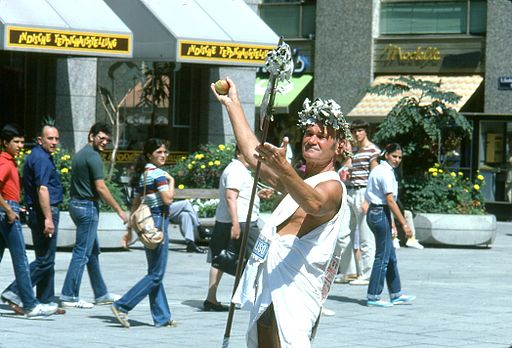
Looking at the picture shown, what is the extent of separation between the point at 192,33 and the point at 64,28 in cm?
290

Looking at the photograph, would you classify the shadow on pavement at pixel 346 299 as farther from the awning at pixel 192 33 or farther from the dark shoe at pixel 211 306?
the awning at pixel 192 33

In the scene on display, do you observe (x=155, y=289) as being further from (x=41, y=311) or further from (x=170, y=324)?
(x=41, y=311)

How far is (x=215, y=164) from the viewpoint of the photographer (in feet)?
66.2

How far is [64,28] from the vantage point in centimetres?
1969

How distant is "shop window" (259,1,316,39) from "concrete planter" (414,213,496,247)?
1524 cm

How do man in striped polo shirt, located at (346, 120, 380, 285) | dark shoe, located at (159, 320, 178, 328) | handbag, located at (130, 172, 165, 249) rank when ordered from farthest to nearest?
1. man in striped polo shirt, located at (346, 120, 380, 285)
2. dark shoe, located at (159, 320, 178, 328)
3. handbag, located at (130, 172, 165, 249)

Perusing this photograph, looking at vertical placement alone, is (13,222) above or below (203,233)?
above

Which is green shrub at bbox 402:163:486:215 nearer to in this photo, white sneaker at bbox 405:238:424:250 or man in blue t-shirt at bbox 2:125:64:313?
white sneaker at bbox 405:238:424:250

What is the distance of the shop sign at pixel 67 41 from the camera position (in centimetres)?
1905

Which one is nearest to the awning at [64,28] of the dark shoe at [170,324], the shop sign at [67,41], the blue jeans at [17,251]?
the shop sign at [67,41]

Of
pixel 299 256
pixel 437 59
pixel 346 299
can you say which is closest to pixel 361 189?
pixel 346 299

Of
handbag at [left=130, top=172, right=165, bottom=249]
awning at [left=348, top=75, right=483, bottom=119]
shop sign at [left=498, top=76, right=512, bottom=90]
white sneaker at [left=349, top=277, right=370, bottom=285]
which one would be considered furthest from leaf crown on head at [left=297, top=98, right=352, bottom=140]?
shop sign at [left=498, top=76, right=512, bottom=90]

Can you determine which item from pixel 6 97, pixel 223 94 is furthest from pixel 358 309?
pixel 6 97

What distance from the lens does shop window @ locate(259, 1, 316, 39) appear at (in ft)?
109
